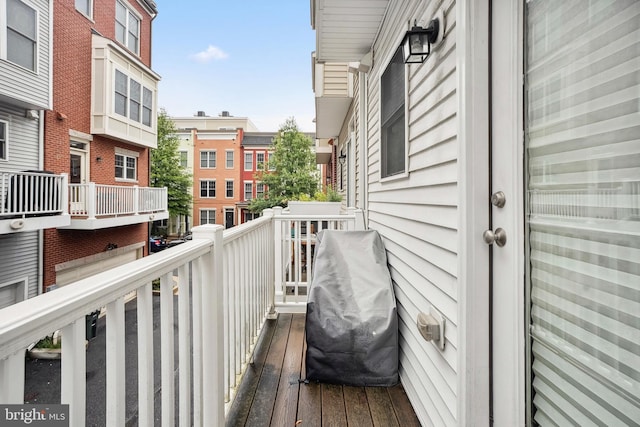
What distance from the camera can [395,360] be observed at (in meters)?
2.01

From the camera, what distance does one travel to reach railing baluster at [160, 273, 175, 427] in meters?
0.95

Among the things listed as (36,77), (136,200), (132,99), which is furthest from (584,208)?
(132,99)

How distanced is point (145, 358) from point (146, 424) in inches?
6.5

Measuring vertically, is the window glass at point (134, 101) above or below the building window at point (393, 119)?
above

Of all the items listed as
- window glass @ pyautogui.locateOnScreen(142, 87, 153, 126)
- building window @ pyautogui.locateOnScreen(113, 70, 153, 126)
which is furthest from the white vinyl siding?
window glass @ pyautogui.locateOnScreen(142, 87, 153, 126)

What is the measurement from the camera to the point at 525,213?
3.40ft

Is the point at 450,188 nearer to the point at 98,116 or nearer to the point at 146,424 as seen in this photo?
the point at 146,424

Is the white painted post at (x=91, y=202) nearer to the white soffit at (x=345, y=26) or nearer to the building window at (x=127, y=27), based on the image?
the building window at (x=127, y=27)

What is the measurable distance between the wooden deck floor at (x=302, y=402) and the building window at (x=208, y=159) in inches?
853

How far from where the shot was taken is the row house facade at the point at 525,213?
0.73m

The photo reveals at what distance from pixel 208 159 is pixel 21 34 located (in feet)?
49.8

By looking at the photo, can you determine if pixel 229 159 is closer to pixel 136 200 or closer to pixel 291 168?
pixel 291 168

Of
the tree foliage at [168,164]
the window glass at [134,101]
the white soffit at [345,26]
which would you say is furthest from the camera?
the tree foliage at [168,164]

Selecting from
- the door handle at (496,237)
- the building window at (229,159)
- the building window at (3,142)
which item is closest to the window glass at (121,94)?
the building window at (3,142)
